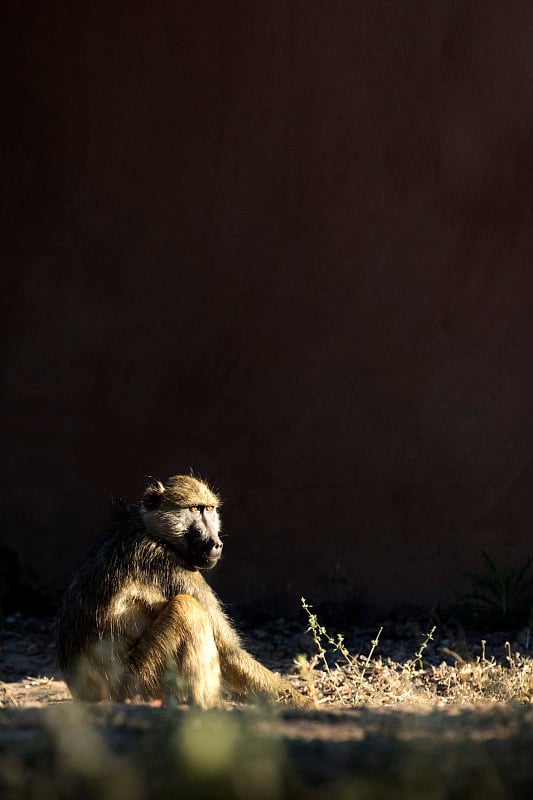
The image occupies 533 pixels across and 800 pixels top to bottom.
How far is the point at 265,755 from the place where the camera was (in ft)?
7.75

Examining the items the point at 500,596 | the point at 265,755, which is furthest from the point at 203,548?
the point at 265,755

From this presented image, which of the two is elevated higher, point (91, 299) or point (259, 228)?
point (259, 228)

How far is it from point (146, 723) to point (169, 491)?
2190 mm

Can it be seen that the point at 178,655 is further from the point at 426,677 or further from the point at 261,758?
the point at 261,758

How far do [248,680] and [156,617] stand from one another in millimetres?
528

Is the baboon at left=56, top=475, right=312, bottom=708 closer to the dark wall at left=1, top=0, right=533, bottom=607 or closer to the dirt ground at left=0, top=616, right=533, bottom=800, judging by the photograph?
the dirt ground at left=0, top=616, right=533, bottom=800

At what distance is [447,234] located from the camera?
23.1 ft

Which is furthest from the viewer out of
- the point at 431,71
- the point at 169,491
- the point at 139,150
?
the point at 139,150

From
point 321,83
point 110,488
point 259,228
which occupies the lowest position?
point 110,488

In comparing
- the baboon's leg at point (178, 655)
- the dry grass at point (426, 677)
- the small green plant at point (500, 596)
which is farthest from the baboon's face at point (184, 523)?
the small green plant at point (500, 596)

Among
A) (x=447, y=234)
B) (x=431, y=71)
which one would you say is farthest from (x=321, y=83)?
(x=447, y=234)

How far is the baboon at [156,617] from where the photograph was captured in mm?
4656

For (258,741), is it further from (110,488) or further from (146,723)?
(110,488)

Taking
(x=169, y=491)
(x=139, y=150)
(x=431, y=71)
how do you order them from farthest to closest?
(x=139, y=150)
(x=431, y=71)
(x=169, y=491)
